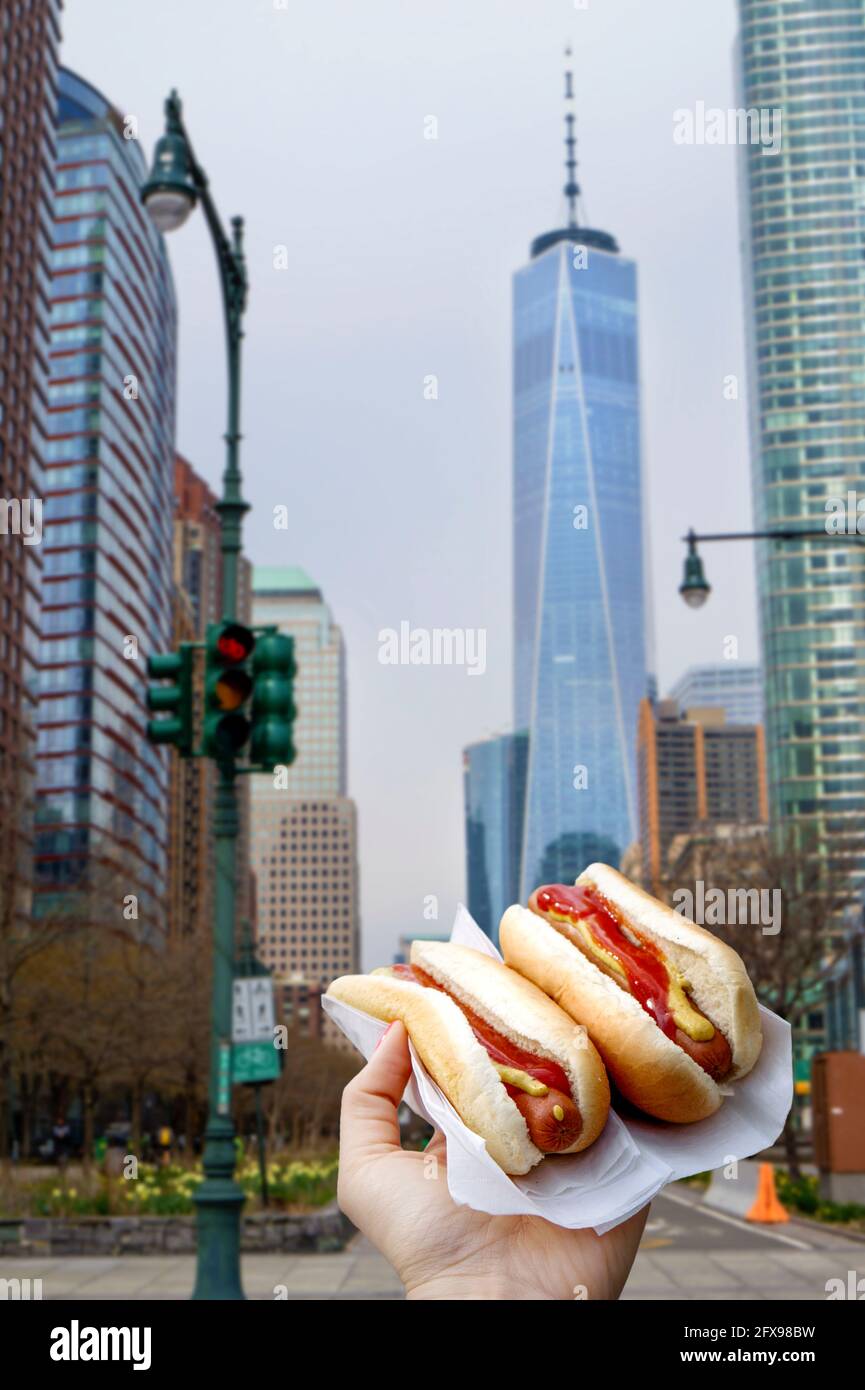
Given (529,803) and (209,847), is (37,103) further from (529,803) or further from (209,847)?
(529,803)

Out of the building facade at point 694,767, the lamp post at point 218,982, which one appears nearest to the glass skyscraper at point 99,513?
the building facade at point 694,767

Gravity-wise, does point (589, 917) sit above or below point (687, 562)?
below

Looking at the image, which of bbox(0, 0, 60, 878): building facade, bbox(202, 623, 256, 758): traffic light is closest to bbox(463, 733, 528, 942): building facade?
bbox(0, 0, 60, 878): building facade

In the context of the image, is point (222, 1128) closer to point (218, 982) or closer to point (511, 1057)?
point (218, 982)

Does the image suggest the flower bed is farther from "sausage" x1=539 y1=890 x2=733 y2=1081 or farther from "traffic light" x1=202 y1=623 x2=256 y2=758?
"sausage" x1=539 y1=890 x2=733 y2=1081
